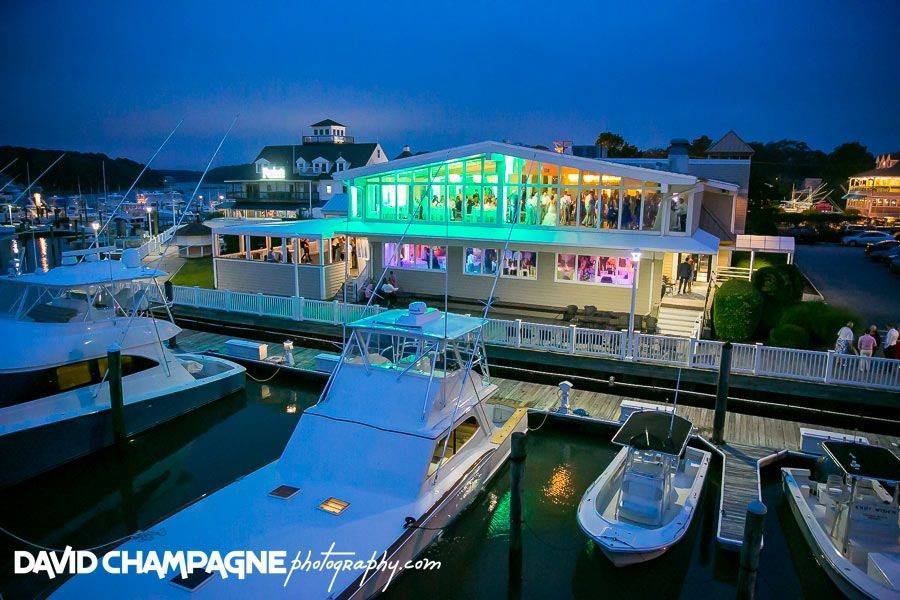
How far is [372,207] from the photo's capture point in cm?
2316

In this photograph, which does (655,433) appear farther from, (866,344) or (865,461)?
(866,344)

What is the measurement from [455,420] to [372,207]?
14.3 m

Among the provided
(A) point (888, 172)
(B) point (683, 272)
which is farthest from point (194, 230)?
(A) point (888, 172)

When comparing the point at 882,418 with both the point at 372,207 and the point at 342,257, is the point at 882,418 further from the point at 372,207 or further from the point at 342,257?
the point at 342,257

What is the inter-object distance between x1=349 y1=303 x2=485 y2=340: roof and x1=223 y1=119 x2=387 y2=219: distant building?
123 feet

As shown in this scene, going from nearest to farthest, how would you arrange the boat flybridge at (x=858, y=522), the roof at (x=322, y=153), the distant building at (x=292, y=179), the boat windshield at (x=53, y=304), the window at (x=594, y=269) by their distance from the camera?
1. the boat flybridge at (x=858, y=522)
2. the boat windshield at (x=53, y=304)
3. the window at (x=594, y=269)
4. the distant building at (x=292, y=179)
5. the roof at (x=322, y=153)

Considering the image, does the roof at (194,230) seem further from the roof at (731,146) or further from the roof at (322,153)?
the roof at (731,146)

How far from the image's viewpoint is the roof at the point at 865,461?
30.0 feet

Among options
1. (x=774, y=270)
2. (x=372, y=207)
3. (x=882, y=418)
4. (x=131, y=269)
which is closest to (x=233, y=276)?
(x=372, y=207)

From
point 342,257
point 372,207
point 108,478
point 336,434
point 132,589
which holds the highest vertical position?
point 372,207

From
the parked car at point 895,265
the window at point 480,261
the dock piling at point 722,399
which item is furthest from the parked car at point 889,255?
the dock piling at point 722,399

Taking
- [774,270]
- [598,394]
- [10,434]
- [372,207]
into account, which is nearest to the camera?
[10,434]

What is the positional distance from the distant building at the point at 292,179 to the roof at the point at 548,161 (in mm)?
28220

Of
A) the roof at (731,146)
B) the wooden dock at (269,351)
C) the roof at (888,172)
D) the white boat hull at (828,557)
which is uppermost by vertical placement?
the roof at (888,172)
